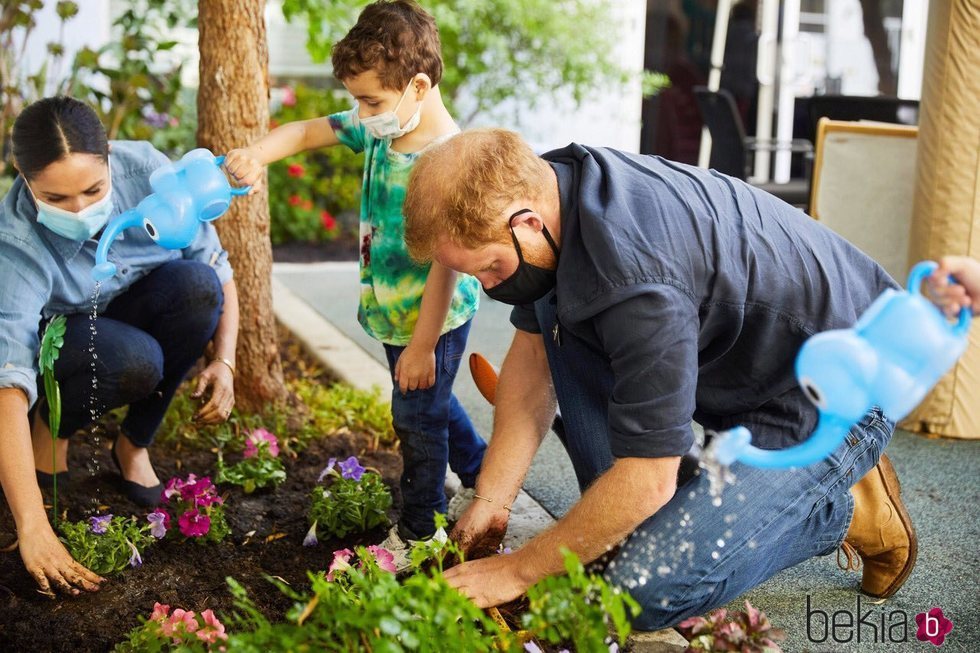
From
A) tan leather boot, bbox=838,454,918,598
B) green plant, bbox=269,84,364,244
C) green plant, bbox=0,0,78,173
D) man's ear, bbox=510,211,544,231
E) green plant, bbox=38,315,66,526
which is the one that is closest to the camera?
man's ear, bbox=510,211,544,231

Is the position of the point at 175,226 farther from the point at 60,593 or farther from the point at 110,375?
the point at 60,593

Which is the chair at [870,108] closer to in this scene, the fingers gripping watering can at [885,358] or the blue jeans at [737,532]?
the blue jeans at [737,532]

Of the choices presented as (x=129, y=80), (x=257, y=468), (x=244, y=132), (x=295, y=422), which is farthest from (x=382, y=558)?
(x=129, y=80)

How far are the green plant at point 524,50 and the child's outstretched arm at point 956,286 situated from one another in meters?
6.50

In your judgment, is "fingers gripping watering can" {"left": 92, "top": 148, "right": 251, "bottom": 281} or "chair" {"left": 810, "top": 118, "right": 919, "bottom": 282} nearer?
"fingers gripping watering can" {"left": 92, "top": 148, "right": 251, "bottom": 281}

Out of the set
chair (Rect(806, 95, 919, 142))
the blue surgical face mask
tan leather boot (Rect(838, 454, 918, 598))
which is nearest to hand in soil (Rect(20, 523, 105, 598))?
the blue surgical face mask

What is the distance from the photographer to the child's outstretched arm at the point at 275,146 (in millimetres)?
2371

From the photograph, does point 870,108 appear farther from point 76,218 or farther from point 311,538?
point 76,218

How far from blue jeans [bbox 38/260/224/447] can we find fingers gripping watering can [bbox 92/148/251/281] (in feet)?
1.52

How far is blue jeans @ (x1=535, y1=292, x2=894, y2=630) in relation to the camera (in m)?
2.00

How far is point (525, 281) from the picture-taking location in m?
1.87

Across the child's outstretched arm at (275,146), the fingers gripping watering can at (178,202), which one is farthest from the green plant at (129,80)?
the fingers gripping watering can at (178,202)

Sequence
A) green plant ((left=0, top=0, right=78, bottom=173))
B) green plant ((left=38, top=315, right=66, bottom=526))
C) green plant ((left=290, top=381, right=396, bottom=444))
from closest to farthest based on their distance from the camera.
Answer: green plant ((left=38, top=315, right=66, bottom=526)) < green plant ((left=290, top=381, right=396, bottom=444)) < green plant ((left=0, top=0, right=78, bottom=173))

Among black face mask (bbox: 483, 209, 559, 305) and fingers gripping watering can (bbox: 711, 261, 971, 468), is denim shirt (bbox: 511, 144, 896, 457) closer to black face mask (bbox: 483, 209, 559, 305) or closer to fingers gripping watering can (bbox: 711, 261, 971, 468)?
black face mask (bbox: 483, 209, 559, 305)
